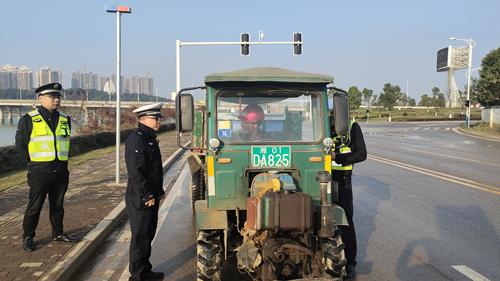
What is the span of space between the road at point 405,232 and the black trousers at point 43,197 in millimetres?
770

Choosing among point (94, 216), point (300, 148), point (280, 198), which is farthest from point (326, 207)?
point (94, 216)

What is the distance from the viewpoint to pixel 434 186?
1007 cm

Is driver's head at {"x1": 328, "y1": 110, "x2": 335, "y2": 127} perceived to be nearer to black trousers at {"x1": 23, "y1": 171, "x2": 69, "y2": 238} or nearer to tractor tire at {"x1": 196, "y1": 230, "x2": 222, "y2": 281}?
tractor tire at {"x1": 196, "y1": 230, "x2": 222, "y2": 281}

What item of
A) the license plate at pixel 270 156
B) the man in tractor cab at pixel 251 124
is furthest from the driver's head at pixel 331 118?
the man in tractor cab at pixel 251 124

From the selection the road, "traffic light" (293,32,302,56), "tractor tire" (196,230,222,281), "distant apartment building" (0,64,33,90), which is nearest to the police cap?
the road

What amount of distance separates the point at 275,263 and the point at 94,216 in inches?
173

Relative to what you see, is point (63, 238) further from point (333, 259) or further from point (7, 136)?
point (7, 136)

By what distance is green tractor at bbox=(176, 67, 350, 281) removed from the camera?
144 inches

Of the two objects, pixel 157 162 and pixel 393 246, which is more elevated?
pixel 157 162

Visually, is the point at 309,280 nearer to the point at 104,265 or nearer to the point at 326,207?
the point at 326,207

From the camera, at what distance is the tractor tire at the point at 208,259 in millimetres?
3964

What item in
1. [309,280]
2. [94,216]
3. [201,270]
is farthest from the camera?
[94,216]

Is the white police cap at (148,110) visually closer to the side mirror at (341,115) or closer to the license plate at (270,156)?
the license plate at (270,156)

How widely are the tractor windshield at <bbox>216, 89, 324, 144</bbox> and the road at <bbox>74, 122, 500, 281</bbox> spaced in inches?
65.6
